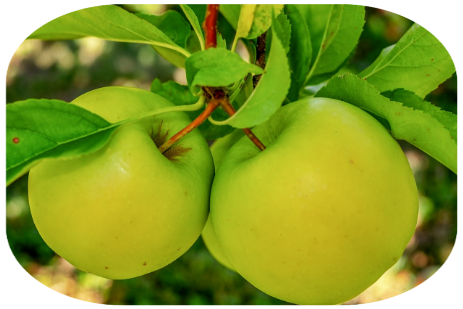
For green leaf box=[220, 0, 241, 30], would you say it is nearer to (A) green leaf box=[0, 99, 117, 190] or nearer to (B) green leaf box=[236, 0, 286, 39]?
(B) green leaf box=[236, 0, 286, 39]

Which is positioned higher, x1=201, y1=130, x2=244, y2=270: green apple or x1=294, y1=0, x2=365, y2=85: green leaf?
x1=294, y1=0, x2=365, y2=85: green leaf

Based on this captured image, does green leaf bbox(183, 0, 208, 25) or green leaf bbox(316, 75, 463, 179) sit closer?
green leaf bbox(316, 75, 463, 179)

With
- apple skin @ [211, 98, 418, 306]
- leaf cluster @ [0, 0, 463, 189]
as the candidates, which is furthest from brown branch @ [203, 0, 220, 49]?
apple skin @ [211, 98, 418, 306]

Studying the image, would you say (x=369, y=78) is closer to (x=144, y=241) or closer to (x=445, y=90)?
(x=144, y=241)

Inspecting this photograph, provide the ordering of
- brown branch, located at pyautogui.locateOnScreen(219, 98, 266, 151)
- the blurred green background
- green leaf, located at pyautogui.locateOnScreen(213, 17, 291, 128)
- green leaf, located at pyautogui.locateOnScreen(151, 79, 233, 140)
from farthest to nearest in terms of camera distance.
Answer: the blurred green background → green leaf, located at pyautogui.locateOnScreen(151, 79, 233, 140) → brown branch, located at pyautogui.locateOnScreen(219, 98, 266, 151) → green leaf, located at pyautogui.locateOnScreen(213, 17, 291, 128)

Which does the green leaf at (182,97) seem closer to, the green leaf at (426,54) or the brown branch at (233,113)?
the brown branch at (233,113)

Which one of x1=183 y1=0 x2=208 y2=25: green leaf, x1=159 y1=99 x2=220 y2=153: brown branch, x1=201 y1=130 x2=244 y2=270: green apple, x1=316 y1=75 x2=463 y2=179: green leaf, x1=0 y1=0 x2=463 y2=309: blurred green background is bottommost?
x1=0 y1=0 x2=463 y2=309: blurred green background

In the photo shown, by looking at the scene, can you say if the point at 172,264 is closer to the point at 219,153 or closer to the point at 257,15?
the point at 219,153
